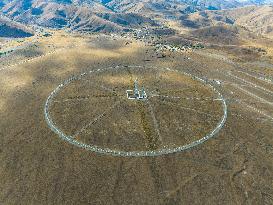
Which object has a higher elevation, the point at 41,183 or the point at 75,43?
the point at 75,43

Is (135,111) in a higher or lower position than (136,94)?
lower

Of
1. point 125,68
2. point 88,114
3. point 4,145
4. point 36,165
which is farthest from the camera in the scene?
point 125,68

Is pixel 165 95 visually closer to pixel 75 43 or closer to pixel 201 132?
pixel 201 132

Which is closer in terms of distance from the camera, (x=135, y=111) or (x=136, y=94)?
(x=135, y=111)

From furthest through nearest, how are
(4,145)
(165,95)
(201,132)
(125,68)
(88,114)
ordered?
(125,68) → (165,95) → (88,114) → (201,132) → (4,145)

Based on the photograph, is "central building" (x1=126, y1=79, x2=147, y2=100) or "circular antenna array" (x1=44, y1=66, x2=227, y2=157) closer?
"circular antenna array" (x1=44, y1=66, x2=227, y2=157)

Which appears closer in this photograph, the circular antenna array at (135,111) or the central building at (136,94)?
the circular antenna array at (135,111)

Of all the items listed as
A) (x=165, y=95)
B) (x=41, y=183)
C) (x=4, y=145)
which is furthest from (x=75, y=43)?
(x=41, y=183)

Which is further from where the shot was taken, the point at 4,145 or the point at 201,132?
the point at 201,132
